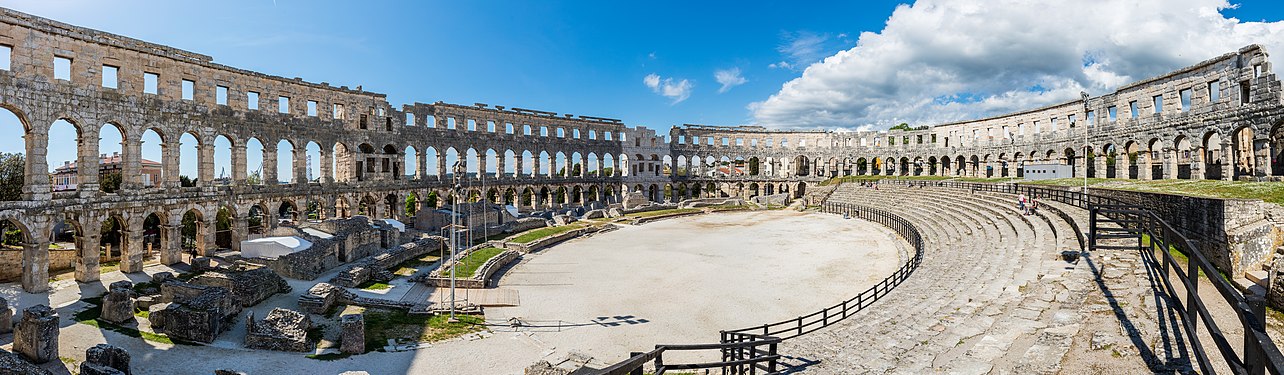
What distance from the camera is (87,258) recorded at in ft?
70.4

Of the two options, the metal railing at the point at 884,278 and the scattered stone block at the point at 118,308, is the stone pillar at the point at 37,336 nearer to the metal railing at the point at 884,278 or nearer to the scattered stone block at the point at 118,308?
the scattered stone block at the point at 118,308

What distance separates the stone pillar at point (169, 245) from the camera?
82.0 feet

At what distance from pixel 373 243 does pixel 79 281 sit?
1036 cm

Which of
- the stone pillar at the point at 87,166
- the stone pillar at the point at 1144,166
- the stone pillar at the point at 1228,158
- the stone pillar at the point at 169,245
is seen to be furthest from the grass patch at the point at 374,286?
the stone pillar at the point at 1144,166

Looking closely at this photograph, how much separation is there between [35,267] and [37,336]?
1122 cm

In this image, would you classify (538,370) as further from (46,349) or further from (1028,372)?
(46,349)

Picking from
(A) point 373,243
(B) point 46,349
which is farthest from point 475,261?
(B) point 46,349

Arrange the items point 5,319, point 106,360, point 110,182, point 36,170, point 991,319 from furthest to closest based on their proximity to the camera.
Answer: point 110,182
point 36,170
point 5,319
point 106,360
point 991,319

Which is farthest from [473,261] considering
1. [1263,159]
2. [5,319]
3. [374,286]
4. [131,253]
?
[1263,159]

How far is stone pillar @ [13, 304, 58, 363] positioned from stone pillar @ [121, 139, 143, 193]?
1411cm

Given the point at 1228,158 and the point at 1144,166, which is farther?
the point at 1144,166

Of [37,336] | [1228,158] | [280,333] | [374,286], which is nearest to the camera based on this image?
[37,336]

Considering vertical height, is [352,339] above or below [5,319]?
below

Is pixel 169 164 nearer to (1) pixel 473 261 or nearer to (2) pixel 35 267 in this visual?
(2) pixel 35 267
